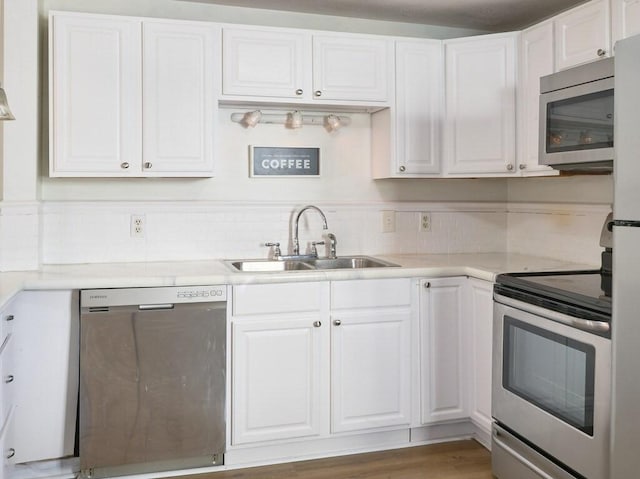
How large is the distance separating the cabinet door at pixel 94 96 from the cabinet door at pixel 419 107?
136 centimetres

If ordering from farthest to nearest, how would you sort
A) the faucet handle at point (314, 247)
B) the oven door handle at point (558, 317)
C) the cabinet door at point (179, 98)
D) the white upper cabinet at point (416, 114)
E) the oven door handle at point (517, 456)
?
the faucet handle at point (314, 247), the white upper cabinet at point (416, 114), the cabinet door at point (179, 98), the oven door handle at point (517, 456), the oven door handle at point (558, 317)

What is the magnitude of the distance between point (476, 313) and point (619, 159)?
1266mm

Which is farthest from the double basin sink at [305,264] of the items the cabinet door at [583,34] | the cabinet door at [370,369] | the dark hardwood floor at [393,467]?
the cabinet door at [583,34]

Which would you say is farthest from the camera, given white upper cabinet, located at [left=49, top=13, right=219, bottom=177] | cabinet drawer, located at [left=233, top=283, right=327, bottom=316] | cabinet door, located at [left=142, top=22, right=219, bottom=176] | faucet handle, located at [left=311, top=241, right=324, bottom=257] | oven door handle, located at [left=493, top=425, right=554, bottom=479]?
faucet handle, located at [left=311, top=241, right=324, bottom=257]

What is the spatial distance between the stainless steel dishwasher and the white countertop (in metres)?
0.05

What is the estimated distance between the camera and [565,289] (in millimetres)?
2305

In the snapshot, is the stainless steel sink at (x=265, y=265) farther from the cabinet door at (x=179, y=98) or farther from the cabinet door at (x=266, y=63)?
the cabinet door at (x=266, y=63)

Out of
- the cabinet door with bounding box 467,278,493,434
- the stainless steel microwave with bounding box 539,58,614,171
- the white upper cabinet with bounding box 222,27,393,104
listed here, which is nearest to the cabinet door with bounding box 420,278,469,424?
the cabinet door with bounding box 467,278,493,434

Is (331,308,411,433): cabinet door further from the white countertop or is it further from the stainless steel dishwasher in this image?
the stainless steel dishwasher

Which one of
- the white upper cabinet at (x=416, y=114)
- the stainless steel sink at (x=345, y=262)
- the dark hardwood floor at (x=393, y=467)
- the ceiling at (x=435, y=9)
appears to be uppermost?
the ceiling at (x=435, y=9)

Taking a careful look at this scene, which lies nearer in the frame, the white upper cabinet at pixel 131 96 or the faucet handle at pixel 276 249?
the white upper cabinet at pixel 131 96

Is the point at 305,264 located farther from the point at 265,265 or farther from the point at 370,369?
the point at 370,369

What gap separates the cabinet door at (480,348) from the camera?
2.90 m

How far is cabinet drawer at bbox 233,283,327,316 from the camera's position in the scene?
9.03 ft
